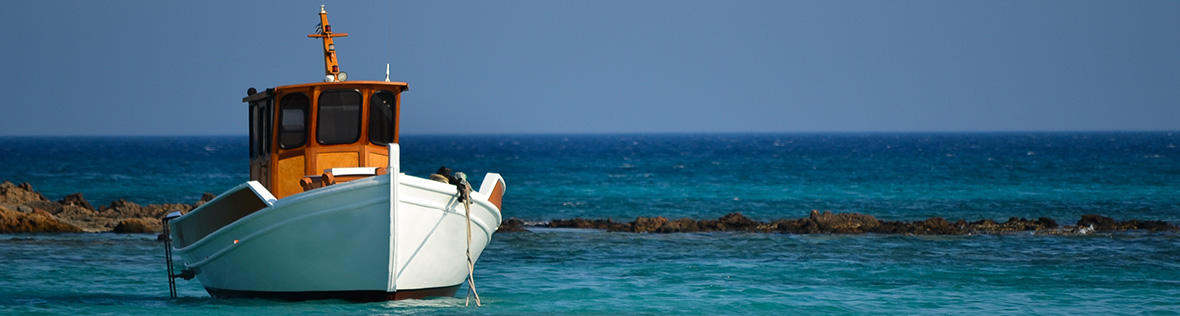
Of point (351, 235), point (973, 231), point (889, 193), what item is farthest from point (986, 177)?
point (351, 235)

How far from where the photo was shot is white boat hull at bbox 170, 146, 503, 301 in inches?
529

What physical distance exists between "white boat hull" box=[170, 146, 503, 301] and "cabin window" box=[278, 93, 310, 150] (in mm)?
1384

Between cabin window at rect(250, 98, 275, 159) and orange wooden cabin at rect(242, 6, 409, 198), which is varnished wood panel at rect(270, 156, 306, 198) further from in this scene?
cabin window at rect(250, 98, 275, 159)

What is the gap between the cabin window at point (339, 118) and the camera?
50.5 ft

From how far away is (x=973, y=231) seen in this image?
2803 centimetres

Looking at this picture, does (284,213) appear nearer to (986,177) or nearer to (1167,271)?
(1167,271)

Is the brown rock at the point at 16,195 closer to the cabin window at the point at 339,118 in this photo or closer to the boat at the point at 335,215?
the boat at the point at 335,215

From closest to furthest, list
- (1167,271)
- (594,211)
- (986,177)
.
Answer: (1167,271)
(594,211)
(986,177)

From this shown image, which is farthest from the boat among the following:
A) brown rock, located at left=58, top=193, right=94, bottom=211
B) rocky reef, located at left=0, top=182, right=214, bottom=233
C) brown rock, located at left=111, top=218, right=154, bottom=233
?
brown rock, located at left=58, top=193, right=94, bottom=211

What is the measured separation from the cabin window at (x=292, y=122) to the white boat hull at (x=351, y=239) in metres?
1.38

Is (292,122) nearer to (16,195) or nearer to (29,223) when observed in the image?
(29,223)

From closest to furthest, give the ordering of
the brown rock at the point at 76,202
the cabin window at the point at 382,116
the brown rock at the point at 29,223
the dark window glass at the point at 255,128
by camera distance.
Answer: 1. the cabin window at the point at 382,116
2. the dark window glass at the point at 255,128
3. the brown rock at the point at 29,223
4. the brown rock at the point at 76,202

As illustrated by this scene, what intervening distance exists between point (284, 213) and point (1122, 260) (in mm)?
15519

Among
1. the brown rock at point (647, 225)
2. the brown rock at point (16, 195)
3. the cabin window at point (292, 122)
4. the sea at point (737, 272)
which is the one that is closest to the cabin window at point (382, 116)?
the cabin window at point (292, 122)
